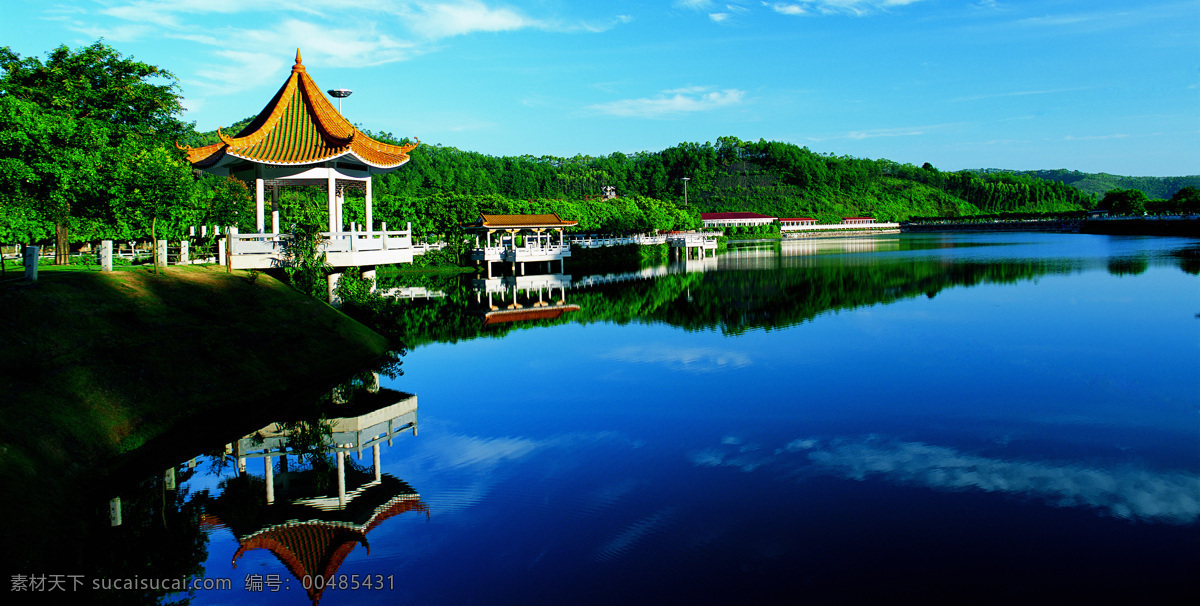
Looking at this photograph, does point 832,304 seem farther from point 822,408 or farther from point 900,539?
point 900,539

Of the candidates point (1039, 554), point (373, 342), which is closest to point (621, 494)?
point (1039, 554)

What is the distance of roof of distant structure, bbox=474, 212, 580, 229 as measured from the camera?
42.9 metres

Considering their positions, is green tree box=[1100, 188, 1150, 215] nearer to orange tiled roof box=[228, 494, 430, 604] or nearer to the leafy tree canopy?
the leafy tree canopy

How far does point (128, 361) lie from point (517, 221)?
31499 millimetres

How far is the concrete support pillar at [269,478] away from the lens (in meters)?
9.26

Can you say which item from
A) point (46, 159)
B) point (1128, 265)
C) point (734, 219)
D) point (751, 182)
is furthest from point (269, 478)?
point (751, 182)

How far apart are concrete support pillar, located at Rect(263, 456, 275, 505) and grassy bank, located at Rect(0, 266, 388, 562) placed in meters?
1.81

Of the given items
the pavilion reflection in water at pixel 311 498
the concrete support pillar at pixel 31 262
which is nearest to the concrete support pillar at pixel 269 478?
the pavilion reflection in water at pixel 311 498

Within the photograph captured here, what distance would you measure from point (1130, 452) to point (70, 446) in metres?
13.4

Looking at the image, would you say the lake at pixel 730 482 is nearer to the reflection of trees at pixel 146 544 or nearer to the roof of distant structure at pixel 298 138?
the reflection of trees at pixel 146 544

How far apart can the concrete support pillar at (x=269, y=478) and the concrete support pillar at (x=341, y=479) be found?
74 cm

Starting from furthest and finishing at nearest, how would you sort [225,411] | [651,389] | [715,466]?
[651,389] < [225,411] < [715,466]

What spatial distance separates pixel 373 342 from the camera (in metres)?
19.8

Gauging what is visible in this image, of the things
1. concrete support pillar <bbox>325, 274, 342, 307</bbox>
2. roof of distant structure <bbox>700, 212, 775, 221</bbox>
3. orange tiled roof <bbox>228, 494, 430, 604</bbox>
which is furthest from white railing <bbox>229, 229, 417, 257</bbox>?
roof of distant structure <bbox>700, 212, 775, 221</bbox>
